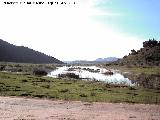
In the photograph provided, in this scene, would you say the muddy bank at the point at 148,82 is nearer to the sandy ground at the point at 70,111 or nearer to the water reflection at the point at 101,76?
the water reflection at the point at 101,76

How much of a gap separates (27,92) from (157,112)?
16.6 m

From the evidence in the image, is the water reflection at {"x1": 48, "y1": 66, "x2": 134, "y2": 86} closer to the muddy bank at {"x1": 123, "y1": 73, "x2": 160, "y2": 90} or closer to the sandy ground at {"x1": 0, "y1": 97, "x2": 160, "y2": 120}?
the muddy bank at {"x1": 123, "y1": 73, "x2": 160, "y2": 90}

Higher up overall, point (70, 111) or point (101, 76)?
point (101, 76)

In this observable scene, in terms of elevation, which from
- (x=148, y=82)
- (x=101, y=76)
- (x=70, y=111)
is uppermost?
(x=101, y=76)

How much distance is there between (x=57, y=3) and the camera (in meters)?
17.8

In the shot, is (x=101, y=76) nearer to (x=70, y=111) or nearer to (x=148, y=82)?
(x=148, y=82)

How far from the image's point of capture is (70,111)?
86.5 feet

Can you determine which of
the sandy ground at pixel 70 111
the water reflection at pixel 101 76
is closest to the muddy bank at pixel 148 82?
the water reflection at pixel 101 76

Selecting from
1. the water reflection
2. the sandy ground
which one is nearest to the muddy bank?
the water reflection

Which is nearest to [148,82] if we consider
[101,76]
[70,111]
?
[101,76]

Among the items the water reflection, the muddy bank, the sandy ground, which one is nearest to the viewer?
the sandy ground

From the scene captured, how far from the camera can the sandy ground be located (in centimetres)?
2381

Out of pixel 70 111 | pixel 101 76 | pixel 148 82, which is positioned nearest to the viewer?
pixel 70 111

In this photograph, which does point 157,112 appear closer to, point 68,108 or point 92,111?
point 92,111
